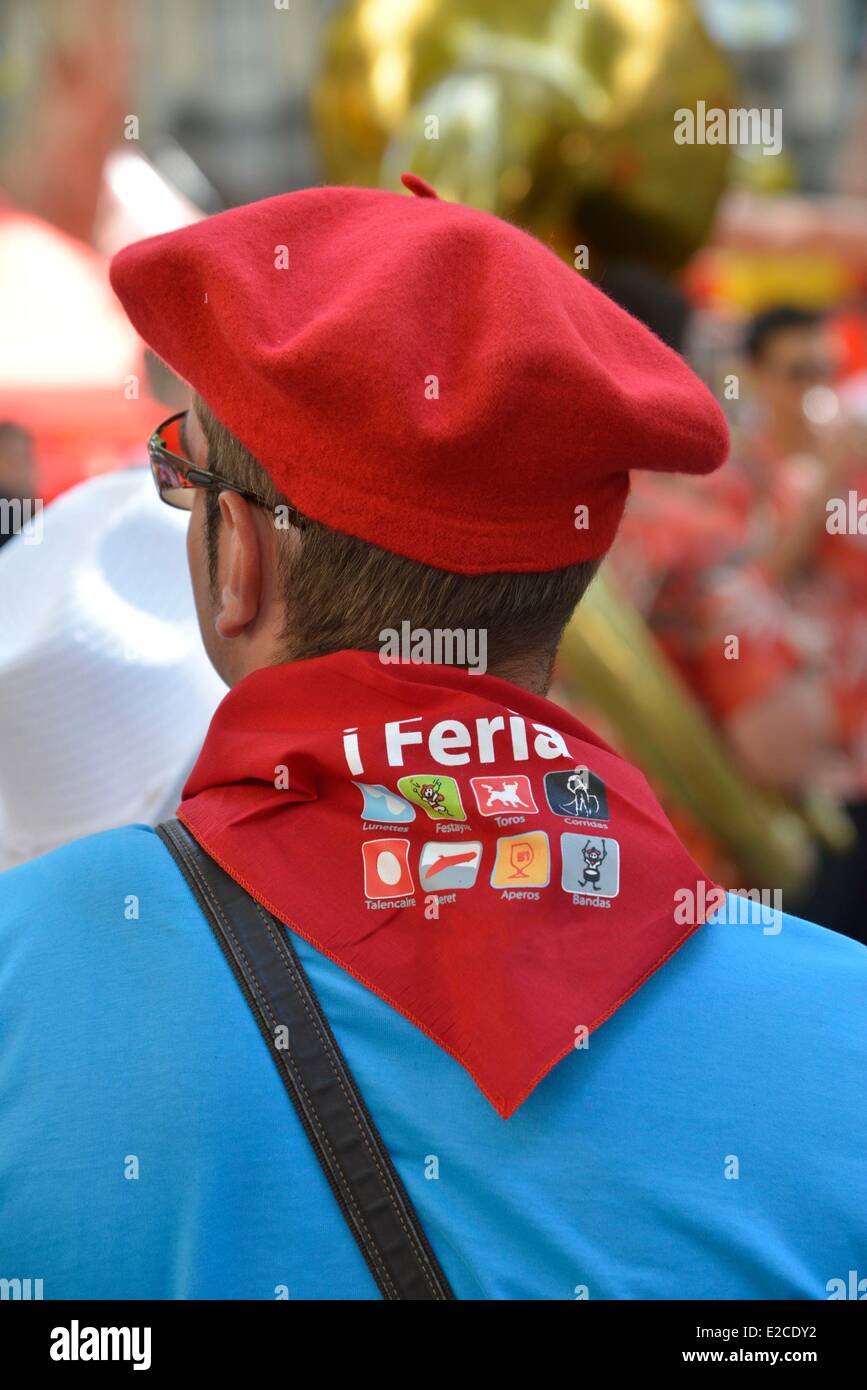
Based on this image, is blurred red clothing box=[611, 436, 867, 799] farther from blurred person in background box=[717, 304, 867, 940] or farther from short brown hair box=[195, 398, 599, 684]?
short brown hair box=[195, 398, 599, 684]

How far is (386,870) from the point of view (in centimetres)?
96

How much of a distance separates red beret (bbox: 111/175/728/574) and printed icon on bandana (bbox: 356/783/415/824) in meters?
0.15

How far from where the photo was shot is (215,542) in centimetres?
107

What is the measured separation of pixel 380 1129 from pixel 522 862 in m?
0.18

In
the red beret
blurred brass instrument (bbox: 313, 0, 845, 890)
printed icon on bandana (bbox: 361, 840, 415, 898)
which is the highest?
blurred brass instrument (bbox: 313, 0, 845, 890)

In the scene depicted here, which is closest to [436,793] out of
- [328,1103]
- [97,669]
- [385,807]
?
[385,807]

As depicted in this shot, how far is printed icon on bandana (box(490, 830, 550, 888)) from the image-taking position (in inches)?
37.6

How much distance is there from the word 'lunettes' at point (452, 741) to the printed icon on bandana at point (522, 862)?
0.16 ft

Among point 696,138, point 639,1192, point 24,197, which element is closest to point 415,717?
point 639,1192

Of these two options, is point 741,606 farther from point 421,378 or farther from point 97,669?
point 421,378

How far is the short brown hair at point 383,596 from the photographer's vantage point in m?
0.99

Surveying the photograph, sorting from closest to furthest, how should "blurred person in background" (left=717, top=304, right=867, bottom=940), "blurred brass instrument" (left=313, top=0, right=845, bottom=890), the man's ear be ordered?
the man's ear, "blurred person in background" (left=717, top=304, right=867, bottom=940), "blurred brass instrument" (left=313, top=0, right=845, bottom=890)

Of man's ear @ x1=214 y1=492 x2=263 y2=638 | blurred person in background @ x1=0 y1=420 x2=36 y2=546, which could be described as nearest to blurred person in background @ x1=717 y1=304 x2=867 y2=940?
blurred person in background @ x1=0 y1=420 x2=36 y2=546

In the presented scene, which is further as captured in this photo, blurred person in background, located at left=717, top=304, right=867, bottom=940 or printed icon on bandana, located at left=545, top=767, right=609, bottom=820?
blurred person in background, located at left=717, top=304, right=867, bottom=940
